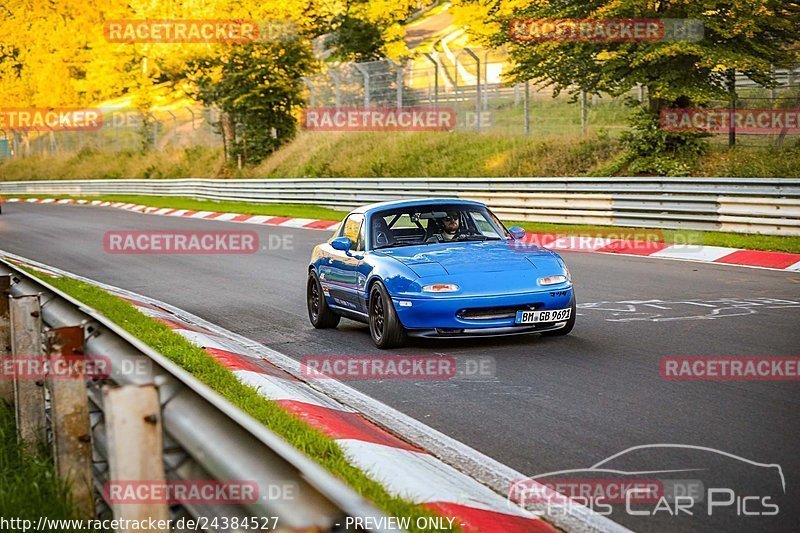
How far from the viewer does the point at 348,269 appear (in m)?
11.3

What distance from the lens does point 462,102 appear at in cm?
3384

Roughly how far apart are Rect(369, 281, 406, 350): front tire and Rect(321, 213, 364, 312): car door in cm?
40

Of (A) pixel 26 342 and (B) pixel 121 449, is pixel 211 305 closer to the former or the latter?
(A) pixel 26 342

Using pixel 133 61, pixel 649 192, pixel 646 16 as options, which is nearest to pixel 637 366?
pixel 649 192

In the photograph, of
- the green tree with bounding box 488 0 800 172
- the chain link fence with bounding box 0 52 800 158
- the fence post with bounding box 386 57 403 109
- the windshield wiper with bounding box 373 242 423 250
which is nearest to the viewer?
the windshield wiper with bounding box 373 242 423 250

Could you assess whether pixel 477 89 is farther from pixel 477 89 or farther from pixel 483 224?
pixel 483 224

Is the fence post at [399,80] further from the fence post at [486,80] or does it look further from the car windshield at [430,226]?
the car windshield at [430,226]

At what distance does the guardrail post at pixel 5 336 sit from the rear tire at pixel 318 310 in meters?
5.47

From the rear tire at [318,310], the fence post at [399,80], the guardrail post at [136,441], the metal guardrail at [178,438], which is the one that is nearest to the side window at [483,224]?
the rear tire at [318,310]

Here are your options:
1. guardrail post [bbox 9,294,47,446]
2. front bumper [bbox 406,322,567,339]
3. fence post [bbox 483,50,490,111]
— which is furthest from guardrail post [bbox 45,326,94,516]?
fence post [bbox 483,50,490,111]

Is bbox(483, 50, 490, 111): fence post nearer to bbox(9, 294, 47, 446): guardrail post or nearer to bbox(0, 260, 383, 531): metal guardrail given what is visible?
bbox(9, 294, 47, 446): guardrail post

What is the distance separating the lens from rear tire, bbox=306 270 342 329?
1205cm

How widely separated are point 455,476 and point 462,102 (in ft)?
93.6

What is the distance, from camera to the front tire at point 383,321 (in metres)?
10.1
